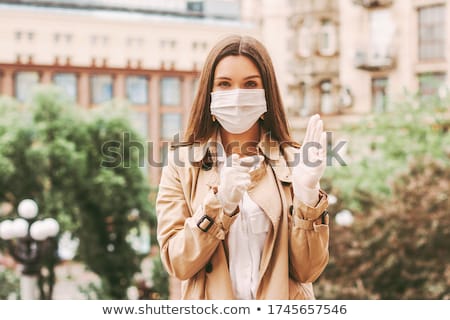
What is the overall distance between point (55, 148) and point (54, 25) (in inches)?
462

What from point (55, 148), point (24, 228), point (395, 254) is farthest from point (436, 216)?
point (55, 148)

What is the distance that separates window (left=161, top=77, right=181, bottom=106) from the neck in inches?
934

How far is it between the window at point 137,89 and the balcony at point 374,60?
886 centimetres

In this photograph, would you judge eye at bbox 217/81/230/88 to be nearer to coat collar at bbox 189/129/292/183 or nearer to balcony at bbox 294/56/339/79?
coat collar at bbox 189/129/292/183

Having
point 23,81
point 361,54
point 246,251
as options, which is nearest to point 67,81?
point 23,81

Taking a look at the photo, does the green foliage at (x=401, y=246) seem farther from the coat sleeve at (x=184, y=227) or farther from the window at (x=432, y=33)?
the window at (x=432, y=33)

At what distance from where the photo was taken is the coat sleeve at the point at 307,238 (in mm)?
1726

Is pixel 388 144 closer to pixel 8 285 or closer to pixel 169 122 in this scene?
pixel 8 285

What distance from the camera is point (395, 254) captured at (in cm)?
998

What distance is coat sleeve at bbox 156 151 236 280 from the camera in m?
1.69

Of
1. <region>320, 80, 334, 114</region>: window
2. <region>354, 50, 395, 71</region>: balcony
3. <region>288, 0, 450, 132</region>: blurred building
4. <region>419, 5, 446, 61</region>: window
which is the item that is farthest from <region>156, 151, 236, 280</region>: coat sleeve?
<region>320, 80, 334, 114</region>: window

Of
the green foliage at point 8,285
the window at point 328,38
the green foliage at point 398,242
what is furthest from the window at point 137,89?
the green foliage at point 398,242

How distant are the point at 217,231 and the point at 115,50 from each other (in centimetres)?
2482

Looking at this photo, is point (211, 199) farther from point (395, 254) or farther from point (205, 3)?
point (205, 3)
